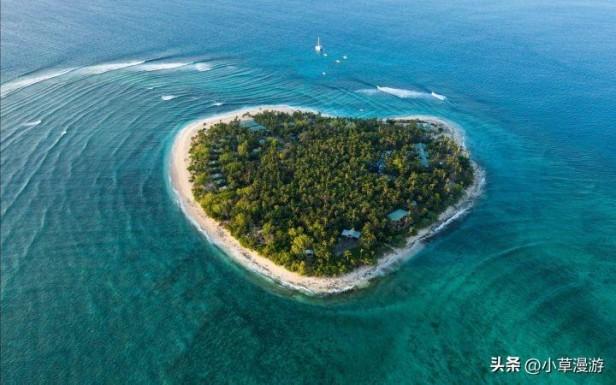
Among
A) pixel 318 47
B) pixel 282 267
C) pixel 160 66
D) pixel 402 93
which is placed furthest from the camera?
pixel 318 47

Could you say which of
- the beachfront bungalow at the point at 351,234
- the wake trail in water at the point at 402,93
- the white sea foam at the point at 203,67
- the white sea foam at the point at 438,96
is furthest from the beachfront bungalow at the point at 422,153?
the white sea foam at the point at 203,67

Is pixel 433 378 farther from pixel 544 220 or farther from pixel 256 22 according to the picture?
pixel 256 22

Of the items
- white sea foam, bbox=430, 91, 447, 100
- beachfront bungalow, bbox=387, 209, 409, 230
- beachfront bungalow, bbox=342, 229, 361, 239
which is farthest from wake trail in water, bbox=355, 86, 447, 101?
beachfront bungalow, bbox=342, 229, 361, 239

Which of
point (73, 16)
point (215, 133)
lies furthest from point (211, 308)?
point (73, 16)

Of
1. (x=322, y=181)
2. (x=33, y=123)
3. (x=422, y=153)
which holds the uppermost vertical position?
(x=33, y=123)

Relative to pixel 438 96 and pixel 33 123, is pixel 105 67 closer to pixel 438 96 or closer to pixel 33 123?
pixel 33 123

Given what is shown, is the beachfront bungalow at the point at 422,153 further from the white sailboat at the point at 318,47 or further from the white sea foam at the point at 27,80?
the white sea foam at the point at 27,80

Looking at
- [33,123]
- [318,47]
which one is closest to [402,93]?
[318,47]
